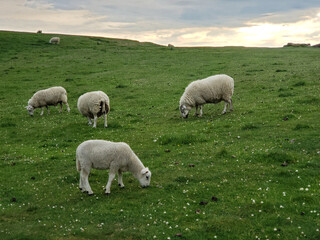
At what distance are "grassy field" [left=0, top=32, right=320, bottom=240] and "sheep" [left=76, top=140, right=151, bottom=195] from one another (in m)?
0.48

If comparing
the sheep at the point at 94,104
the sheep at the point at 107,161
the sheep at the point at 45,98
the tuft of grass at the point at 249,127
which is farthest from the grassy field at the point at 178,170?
the sheep at the point at 94,104

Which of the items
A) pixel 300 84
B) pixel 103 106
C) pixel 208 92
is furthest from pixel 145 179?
pixel 300 84

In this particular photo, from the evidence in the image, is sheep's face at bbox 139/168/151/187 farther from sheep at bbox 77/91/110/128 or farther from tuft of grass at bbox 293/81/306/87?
tuft of grass at bbox 293/81/306/87

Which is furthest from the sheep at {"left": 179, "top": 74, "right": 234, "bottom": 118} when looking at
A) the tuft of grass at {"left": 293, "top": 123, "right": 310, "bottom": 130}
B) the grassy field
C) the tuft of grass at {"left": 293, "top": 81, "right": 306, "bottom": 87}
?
the tuft of grass at {"left": 293, "top": 81, "right": 306, "bottom": 87}

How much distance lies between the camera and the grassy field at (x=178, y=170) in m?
9.02

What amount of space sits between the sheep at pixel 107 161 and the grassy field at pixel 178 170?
476 mm

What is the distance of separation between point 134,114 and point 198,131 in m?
7.66

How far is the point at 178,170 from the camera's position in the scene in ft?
42.1

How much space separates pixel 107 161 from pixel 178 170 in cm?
303

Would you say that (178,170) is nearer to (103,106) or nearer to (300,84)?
(103,106)

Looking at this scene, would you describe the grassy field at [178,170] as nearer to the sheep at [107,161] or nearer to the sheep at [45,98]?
the sheep at [107,161]

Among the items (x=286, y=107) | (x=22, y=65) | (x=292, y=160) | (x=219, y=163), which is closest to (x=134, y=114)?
(x=286, y=107)

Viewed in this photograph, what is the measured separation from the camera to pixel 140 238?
851 cm

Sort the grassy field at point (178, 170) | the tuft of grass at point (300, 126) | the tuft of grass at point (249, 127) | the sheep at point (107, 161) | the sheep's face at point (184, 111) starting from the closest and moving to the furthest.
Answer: the grassy field at point (178, 170), the sheep at point (107, 161), the tuft of grass at point (300, 126), the tuft of grass at point (249, 127), the sheep's face at point (184, 111)
